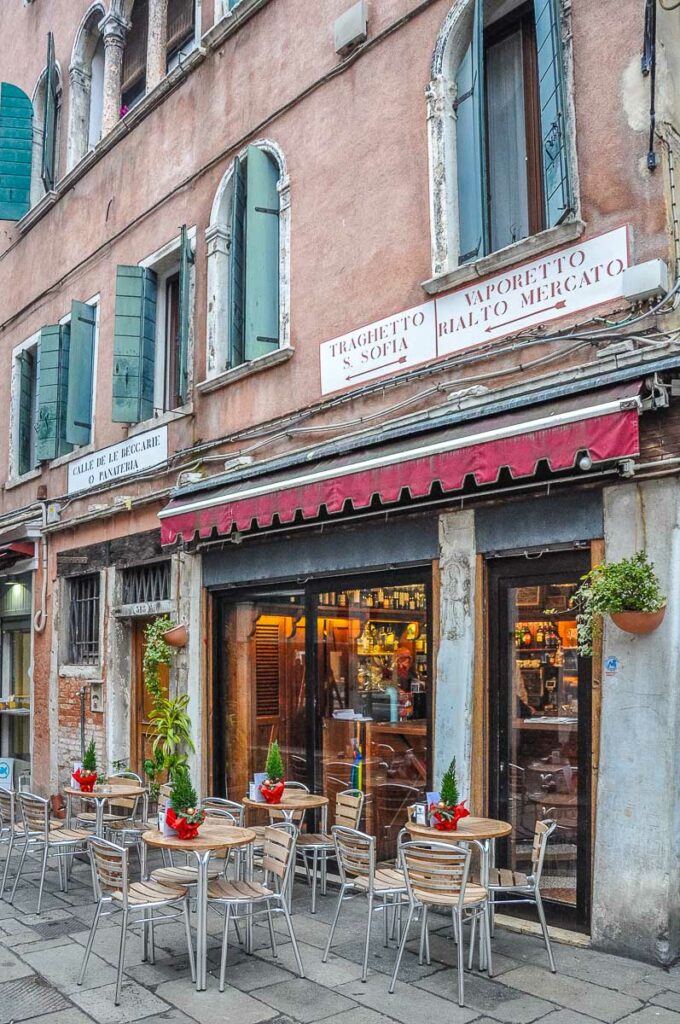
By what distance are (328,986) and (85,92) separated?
1236cm

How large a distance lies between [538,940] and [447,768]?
126 cm

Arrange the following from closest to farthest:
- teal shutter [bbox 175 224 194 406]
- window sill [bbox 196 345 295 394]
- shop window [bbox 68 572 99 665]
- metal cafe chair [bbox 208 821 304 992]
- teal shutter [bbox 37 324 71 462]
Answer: metal cafe chair [bbox 208 821 304 992], window sill [bbox 196 345 295 394], teal shutter [bbox 175 224 194 406], shop window [bbox 68 572 99 665], teal shutter [bbox 37 324 71 462]

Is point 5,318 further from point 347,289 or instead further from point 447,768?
point 447,768

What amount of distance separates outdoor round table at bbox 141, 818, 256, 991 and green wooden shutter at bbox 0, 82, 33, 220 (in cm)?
1134

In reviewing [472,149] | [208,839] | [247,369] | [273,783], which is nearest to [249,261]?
[247,369]

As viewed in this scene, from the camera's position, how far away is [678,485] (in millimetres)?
5676

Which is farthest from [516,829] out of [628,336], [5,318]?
[5,318]

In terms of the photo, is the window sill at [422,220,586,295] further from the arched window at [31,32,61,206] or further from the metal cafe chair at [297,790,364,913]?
the arched window at [31,32,61,206]

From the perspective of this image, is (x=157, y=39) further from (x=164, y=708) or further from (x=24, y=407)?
(x=164, y=708)

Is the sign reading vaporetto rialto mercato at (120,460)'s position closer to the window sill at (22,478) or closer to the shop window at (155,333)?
the shop window at (155,333)

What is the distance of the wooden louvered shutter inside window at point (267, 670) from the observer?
29.3 feet

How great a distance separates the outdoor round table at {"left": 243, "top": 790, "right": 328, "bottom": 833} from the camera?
723 cm

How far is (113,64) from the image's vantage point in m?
12.6

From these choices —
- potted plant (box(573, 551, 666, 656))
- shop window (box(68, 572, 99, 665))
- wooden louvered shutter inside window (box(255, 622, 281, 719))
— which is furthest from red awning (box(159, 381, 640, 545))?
shop window (box(68, 572, 99, 665))
